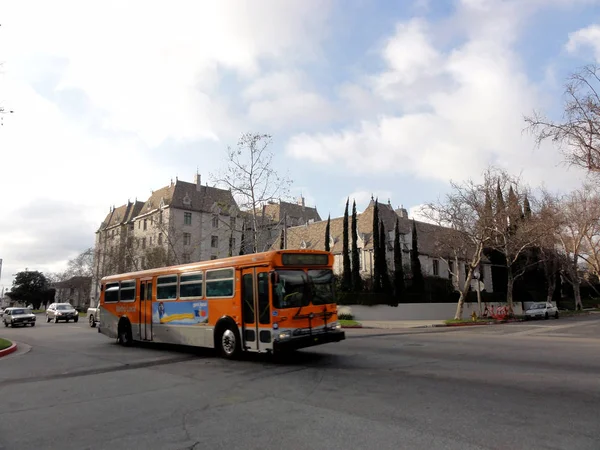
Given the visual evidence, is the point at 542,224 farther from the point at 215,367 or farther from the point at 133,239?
the point at 133,239

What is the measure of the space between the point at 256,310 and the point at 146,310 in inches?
259

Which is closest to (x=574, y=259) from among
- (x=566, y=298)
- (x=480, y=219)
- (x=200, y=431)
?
(x=566, y=298)

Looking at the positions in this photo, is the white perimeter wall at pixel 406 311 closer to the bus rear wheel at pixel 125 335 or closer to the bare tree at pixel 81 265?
the bus rear wheel at pixel 125 335

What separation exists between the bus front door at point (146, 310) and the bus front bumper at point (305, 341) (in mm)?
7101

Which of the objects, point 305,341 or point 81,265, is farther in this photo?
point 81,265

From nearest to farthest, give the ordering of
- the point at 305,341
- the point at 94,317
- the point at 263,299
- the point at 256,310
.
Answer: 1. the point at 305,341
2. the point at 263,299
3. the point at 256,310
4. the point at 94,317

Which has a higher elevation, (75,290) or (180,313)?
(75,290)

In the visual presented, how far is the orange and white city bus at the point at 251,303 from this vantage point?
444 inches

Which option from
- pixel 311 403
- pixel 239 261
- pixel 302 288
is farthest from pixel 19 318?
pixel 311 403

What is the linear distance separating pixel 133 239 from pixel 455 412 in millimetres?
53040

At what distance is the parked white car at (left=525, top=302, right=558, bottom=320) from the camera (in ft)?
126

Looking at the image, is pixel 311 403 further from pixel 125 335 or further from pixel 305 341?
pixel 125 335

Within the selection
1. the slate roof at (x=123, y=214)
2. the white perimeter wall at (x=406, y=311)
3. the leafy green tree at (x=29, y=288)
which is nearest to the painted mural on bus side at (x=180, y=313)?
the white perimeter wall at (x=406, y=311)

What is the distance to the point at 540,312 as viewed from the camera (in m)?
38.6
